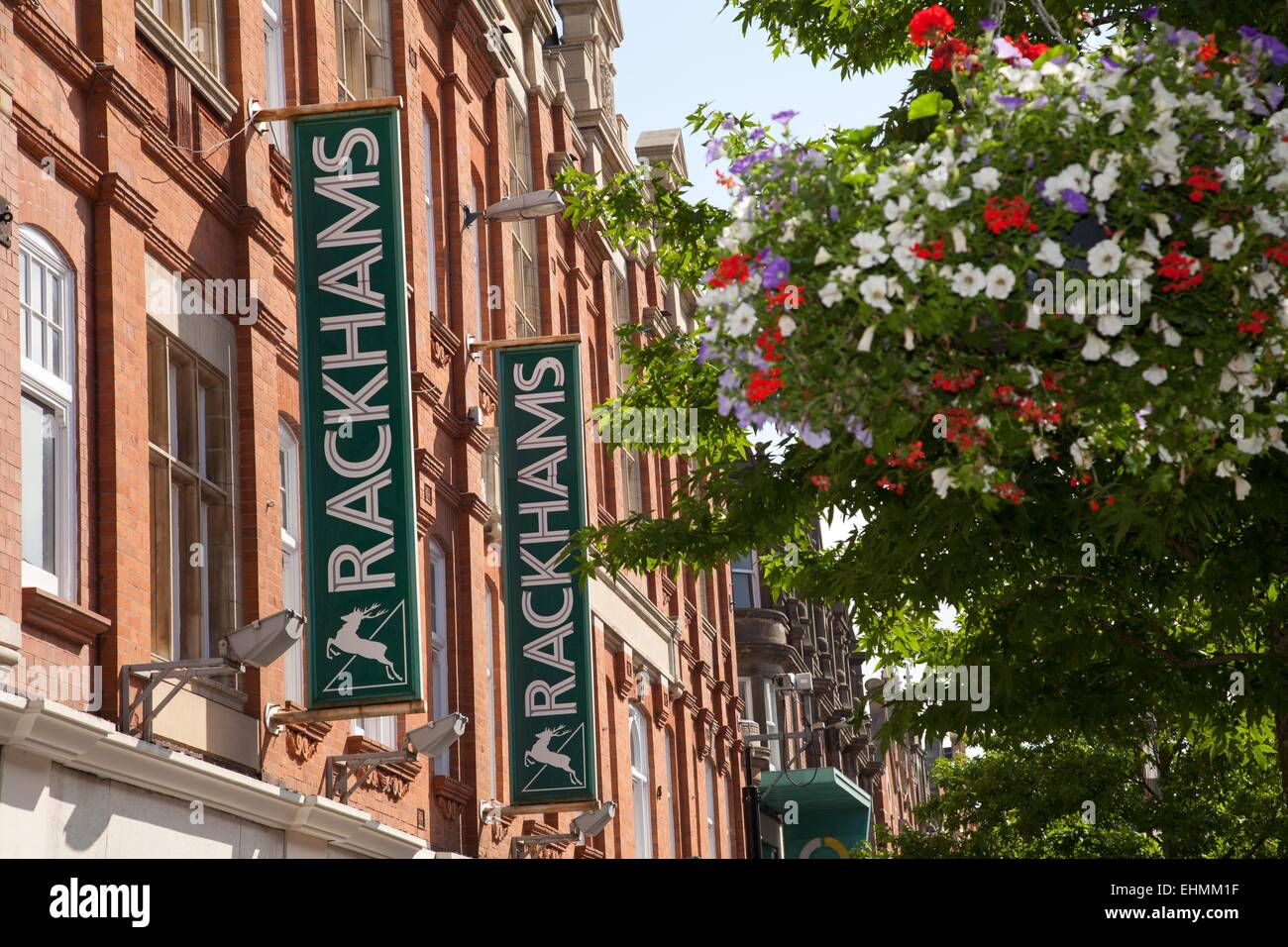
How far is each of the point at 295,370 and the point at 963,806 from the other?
61.3 ft

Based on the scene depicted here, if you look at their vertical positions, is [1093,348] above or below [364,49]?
below

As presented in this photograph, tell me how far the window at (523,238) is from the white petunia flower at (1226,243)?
64.6ft

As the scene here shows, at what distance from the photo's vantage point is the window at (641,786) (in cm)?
2811

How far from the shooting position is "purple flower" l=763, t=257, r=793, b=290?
471 centimetres

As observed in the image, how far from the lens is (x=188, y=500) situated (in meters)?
12.9

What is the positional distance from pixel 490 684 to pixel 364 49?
721 centimetres

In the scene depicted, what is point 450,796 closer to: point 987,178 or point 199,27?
point 199,27

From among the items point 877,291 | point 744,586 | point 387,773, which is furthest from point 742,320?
point 744,586

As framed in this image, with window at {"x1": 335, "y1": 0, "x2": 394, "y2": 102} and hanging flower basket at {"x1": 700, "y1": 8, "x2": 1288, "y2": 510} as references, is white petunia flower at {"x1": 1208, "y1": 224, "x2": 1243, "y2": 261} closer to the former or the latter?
hanging flower basket at {"x1": 700, "y1": 8, "x2": 1288, "y2": 510}

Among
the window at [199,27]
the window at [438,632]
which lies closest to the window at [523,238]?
the window at [438,632]

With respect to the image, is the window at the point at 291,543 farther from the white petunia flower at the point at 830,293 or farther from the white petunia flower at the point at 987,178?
the white petunia flower at the point at 987,178
